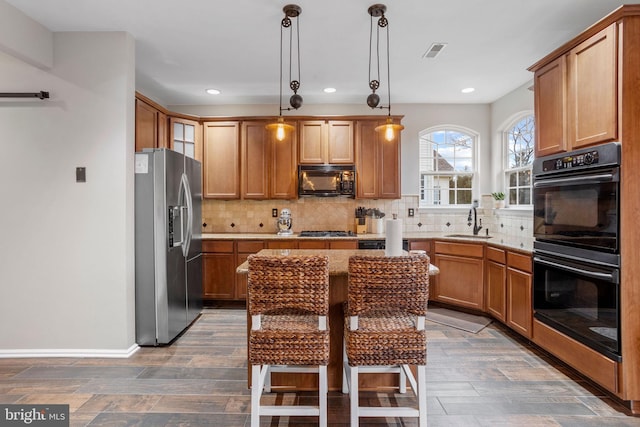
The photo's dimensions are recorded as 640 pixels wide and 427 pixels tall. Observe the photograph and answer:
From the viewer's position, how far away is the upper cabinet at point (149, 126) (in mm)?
3170

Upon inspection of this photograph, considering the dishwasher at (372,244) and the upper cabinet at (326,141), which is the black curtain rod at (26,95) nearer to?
the upper cabinet at (326,141)

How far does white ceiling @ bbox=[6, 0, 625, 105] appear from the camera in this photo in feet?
8.00

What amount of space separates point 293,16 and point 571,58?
204 cm

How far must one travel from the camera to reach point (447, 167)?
4.80 metres

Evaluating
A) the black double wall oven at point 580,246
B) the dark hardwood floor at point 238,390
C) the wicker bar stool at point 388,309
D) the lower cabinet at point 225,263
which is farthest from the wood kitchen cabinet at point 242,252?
the black double wall oven at point 580,246

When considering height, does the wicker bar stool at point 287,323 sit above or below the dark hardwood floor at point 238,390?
above

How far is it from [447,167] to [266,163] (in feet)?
8.50

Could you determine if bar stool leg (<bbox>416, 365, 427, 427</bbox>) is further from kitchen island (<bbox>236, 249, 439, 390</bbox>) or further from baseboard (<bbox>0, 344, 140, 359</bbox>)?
baseboard (<bbox>0, 344, 140, 359</bbox>)

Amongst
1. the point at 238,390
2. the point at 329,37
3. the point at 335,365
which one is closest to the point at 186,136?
the point at 329,37

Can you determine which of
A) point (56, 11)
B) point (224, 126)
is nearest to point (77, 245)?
point (56, 11)

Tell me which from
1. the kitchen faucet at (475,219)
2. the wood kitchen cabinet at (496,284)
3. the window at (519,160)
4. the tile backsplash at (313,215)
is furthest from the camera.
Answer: the tile backsplash at (313,215)

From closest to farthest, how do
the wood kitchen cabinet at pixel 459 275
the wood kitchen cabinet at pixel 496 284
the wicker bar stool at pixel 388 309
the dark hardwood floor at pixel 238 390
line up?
the wicker bar stool at pixel 388 309 < the dark hardwood floor at pixel 238 390 < the wood kitchen cabinet at pixel 496 284 < the wood kitchen cabinet at pixel 459 275

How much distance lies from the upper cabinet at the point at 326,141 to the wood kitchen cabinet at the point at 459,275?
1.65 metres

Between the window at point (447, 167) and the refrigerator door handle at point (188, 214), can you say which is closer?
the refrigerator door handle at point (188, 214)
